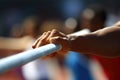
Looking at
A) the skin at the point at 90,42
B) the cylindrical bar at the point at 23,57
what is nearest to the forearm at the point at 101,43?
the skin at the point at 90,42

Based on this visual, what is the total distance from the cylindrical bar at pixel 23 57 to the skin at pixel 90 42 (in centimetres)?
8

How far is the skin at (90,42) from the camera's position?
2.33m

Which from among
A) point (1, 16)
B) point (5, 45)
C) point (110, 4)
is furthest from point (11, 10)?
point (5, 45)

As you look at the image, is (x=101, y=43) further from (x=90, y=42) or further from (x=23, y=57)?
(x=23, y=57)

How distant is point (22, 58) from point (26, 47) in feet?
12.4

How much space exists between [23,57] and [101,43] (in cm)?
69

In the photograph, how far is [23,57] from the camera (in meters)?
1.78

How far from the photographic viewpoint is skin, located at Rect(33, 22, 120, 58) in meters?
2.33

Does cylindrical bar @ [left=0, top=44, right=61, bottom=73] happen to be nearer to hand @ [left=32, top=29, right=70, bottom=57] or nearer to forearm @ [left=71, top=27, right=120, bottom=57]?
hand @ [left=32, top=29, right=70, bottom=57]

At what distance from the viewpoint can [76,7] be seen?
11.5 meters

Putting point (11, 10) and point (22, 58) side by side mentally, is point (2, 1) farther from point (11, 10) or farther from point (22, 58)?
point (22, 58)

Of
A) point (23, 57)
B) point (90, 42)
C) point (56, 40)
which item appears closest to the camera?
point (23, 57)

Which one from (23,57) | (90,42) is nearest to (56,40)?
(90,42)

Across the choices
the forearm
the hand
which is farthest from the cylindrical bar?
the forearm
